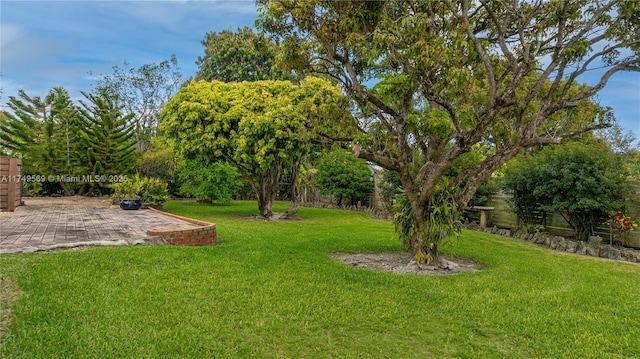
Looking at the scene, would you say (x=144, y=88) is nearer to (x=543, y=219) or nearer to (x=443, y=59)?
(x=543, y=219)

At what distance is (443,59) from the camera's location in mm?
5180

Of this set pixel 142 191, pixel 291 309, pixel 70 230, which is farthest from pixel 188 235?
pixel 142 191

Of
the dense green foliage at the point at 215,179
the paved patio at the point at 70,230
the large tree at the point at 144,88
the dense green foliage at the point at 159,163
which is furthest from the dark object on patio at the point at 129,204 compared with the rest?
the large tree at the point at 144,88

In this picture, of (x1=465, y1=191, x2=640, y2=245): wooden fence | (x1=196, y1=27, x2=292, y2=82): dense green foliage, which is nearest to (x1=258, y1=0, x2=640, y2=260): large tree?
(x1=465, y1=191, x2=640, y2=245): wooden fence

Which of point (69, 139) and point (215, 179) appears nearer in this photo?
point (69, 139)

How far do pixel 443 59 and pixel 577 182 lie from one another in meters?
5.42

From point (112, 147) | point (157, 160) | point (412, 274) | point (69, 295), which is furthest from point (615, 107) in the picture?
point (157, 160)

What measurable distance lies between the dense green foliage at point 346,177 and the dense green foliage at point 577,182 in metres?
7.05

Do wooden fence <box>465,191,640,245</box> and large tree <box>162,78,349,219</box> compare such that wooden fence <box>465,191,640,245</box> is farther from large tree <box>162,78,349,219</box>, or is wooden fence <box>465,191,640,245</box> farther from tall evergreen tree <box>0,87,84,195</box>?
tall evergreen tree <box>0,87,84,195</box>

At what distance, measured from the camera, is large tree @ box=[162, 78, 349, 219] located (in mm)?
10633

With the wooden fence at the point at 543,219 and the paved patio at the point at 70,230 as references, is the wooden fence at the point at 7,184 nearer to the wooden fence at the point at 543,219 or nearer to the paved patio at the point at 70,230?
the paved patio at the point at 70,230

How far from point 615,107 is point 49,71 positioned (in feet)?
29.1

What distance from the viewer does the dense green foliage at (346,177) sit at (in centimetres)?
1656

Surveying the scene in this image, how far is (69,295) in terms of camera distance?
149 inches
